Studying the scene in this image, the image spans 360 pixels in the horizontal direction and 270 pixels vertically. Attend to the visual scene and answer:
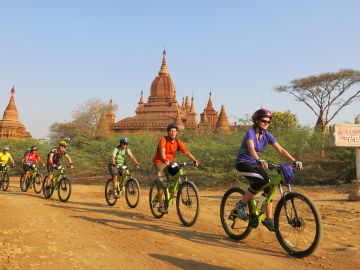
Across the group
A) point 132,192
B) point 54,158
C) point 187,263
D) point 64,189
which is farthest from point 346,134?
point 54,158

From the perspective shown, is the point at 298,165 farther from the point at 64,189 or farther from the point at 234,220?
the point at 64,189

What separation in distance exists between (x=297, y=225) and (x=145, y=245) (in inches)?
76.2

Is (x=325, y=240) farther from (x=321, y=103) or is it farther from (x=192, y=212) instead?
(x=321, y=103)

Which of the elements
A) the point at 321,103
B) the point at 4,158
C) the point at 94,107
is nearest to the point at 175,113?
the point at 94,107

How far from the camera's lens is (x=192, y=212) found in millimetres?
5812

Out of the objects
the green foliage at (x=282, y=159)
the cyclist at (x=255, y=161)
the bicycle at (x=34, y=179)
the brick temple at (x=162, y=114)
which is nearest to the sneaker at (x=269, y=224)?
the cyclist at (x=255, y=161)

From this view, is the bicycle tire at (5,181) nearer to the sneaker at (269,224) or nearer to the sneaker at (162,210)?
the sneaker at (162,210)

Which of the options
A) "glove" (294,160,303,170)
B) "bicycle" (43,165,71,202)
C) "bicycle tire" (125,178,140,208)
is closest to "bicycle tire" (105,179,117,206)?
"bicycle tire" (125,178,140,208)

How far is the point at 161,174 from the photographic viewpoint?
6.60 m

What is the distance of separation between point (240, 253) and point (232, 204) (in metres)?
1.20

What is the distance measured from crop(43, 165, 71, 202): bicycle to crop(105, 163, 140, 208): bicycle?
140 centimetres

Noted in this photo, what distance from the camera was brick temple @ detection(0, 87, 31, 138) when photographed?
5397 cm

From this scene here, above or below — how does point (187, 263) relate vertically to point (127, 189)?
below

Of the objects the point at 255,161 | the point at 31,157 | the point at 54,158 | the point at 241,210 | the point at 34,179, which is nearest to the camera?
the point at 255,161
